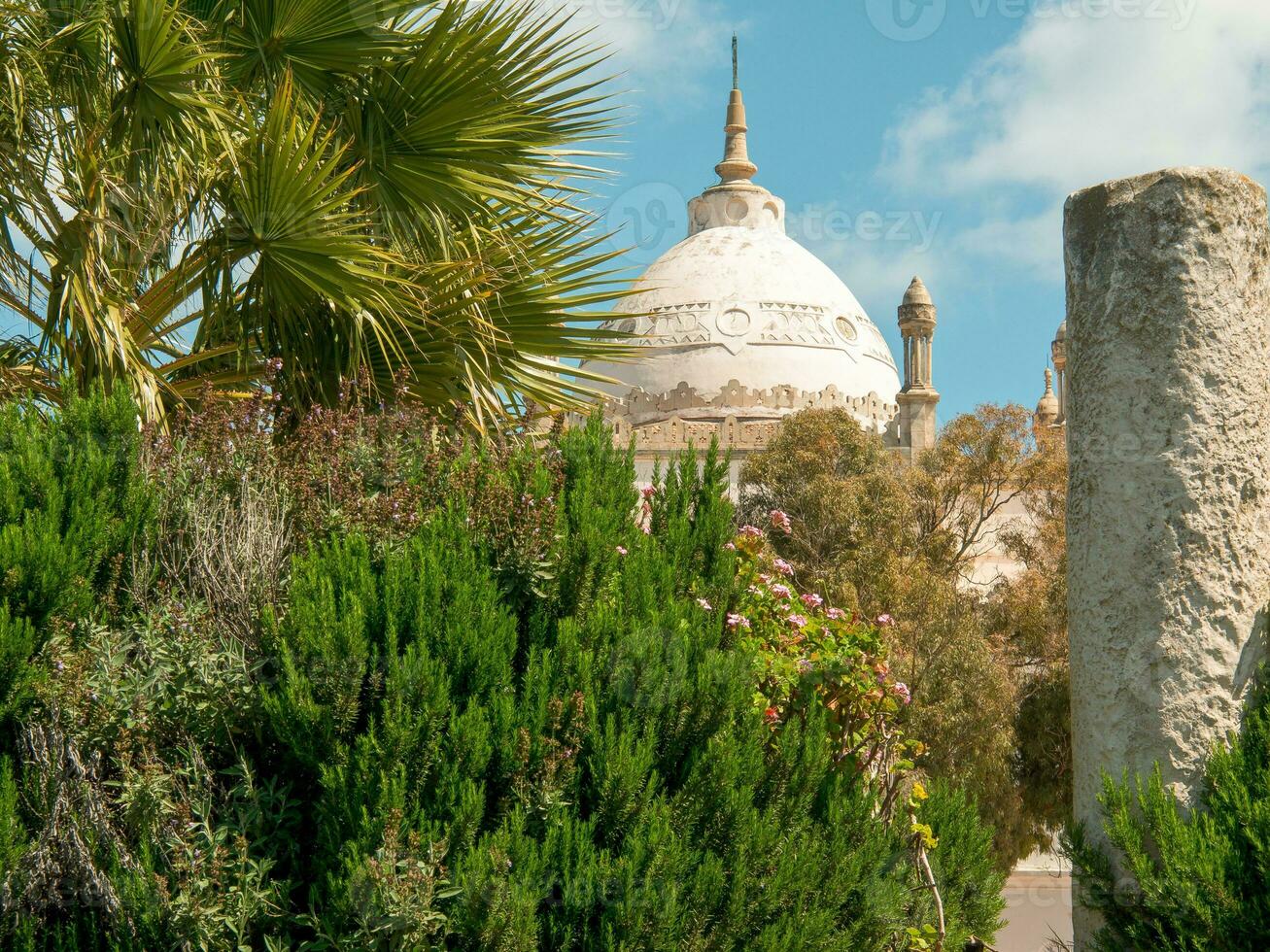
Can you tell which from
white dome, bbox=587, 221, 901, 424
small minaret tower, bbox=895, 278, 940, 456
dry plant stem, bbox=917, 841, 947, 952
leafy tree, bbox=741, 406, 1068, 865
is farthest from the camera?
white dome, bbox=587, 221, 901, 424

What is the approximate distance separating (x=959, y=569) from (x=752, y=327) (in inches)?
682

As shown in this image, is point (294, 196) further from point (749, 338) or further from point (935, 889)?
point (749, 338)

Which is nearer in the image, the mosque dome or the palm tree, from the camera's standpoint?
the palm tree

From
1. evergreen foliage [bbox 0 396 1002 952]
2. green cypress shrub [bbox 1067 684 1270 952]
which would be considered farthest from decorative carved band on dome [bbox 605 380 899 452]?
green cypress shrub [bbox 1067 684 1270 952]

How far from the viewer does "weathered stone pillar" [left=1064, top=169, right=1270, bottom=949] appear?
15.2ft

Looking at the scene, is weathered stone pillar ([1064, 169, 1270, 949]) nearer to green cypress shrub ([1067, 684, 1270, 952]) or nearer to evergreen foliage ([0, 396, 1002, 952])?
green cypress shrub ([1067, 684, 1270, 952])

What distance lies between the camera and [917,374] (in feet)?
104

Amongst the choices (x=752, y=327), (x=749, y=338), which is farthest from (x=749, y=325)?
(x=749, y=338)

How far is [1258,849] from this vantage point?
432cm

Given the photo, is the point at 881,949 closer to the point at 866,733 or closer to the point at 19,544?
the point at 866,733

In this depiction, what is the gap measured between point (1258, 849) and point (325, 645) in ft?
9.97

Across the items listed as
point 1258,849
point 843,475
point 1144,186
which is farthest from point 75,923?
point 843,475

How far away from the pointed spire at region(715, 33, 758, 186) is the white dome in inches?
139

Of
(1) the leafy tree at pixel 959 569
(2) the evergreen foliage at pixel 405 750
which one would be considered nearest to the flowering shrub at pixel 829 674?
(2) the evergreen foliage at pixel 405 750
